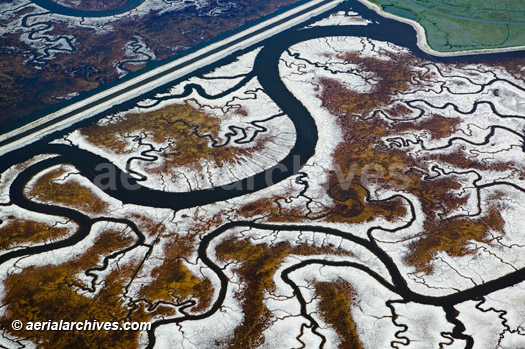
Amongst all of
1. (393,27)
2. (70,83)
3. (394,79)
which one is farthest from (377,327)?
(393,27)

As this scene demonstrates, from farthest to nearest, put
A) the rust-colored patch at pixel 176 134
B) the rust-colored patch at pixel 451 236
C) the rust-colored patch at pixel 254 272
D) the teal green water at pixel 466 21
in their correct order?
the teal green water at pixel 466 21
the rust-colored patch at pixel 176 134
the rust-colored patch at pixel 451 236
the rust-colored patch at pixel 254 272

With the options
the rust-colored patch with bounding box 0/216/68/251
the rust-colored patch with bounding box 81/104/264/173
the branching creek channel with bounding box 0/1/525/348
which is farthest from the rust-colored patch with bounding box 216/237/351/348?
the rust-colored patch with bounding box 0/216/68/251

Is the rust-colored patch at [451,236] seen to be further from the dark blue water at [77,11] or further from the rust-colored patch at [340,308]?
the dark blue water at [77,11]

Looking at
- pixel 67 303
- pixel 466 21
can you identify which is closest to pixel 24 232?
pixel 67 303

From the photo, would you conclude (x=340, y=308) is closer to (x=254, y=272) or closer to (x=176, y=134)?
(x=254, y=272)

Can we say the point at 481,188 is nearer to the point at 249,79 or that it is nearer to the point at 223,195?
the point at 223,195

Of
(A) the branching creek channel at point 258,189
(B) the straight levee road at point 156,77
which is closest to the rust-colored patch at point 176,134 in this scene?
(A) the branching creek channel at point 258,189
